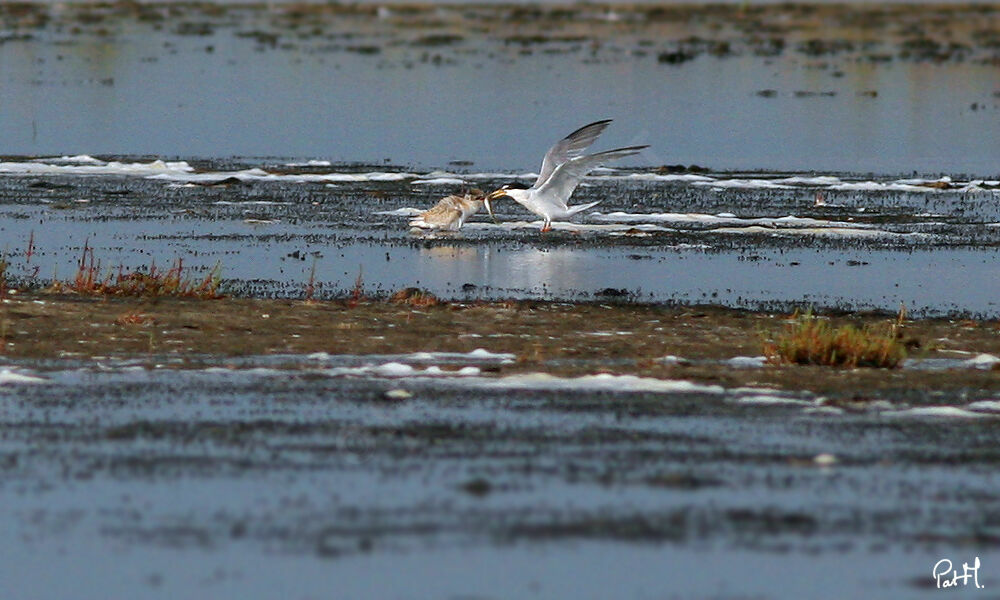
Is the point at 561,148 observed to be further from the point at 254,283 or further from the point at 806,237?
the point at 254,283

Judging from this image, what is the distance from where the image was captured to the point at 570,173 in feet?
67.9

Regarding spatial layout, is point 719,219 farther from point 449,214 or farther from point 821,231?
point 449,214

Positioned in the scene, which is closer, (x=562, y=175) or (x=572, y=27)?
(x=562, y=175)

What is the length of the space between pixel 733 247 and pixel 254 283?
579 centimetres

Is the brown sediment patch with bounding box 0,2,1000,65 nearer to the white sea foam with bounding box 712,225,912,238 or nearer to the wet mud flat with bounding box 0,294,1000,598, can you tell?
the white sea foam with bounding box 712,225,912,238

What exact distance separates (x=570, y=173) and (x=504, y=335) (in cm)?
715

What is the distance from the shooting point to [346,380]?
38.8 feet

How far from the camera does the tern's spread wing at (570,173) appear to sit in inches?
803

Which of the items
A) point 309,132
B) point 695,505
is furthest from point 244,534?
point 309,132

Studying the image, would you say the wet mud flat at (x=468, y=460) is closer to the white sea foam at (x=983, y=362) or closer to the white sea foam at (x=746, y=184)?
the white sea foam at (x=983, y=362)

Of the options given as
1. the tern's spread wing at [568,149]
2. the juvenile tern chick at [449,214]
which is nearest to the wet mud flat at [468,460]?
the tern's spread wing at [568,149]

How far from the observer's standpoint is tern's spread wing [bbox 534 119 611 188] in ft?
68.3

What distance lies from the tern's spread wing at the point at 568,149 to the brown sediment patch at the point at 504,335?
5.38 m

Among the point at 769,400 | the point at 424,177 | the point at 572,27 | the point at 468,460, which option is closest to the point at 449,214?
the point at 424,177
